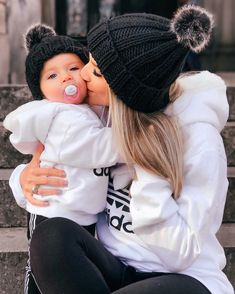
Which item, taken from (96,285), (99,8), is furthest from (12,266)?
(99,8)

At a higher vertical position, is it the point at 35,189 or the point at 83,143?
the point at 83,143

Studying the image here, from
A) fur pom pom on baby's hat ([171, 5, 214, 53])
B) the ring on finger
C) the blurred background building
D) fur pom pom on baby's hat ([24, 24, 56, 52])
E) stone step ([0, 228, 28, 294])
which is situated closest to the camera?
fur pom pom on baby's hat ([171, 5, 214, 53])

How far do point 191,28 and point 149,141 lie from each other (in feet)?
1.13

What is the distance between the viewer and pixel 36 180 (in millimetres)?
2238

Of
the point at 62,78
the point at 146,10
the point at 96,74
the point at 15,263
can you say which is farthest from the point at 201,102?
the point at 146,10

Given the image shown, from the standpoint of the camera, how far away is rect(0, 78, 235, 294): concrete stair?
2820 millimetres

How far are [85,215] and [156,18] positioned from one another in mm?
642

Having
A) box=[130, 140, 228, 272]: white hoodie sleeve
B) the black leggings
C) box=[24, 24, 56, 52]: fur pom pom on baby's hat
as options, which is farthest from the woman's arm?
box=[24, 24, 56, 52]: fur pom pom on baby's hat

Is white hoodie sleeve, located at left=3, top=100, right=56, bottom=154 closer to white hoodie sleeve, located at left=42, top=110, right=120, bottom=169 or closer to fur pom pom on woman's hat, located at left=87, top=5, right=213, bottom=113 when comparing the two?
white hoodie sleeve, located at left=42, top=110, right=120, bottom=169

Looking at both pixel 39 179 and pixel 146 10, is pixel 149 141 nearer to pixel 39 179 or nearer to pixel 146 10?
pixel 39 179

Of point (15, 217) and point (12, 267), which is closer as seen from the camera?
point (12, 267)

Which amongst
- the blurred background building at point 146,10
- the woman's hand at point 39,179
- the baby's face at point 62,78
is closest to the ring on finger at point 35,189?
the woman's hand at point 39,179

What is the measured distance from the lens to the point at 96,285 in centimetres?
200

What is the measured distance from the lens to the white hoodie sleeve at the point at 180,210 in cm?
202
